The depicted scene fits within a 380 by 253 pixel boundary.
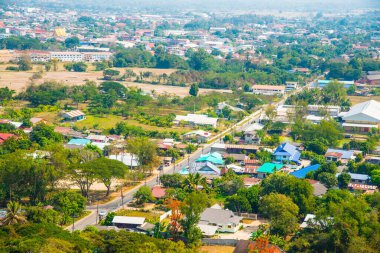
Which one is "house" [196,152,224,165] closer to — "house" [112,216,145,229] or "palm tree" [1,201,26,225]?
"house" [112,216,145,229]

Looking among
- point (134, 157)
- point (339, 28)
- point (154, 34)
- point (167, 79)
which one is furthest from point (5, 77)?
point (339, 28)

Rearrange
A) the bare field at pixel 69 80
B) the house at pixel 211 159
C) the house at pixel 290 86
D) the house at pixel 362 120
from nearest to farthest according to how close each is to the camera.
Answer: the house at pixel 211 159 → the house at pixel 362 120 → the bare field at pixel 69 80 → the house at pixel 290 86

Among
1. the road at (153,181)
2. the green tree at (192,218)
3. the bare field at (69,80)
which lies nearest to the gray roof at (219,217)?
the green tree at (192,218)

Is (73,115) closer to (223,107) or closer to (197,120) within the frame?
(197,120)

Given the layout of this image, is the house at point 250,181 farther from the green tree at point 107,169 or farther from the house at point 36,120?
the house at point 36,120

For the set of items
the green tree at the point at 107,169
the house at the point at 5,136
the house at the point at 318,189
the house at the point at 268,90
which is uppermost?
the green tree at the point at 107,169

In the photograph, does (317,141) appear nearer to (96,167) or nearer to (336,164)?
(336,164)

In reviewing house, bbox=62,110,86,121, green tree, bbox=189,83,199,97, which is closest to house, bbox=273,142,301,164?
house, bbox=62,110,86,121
